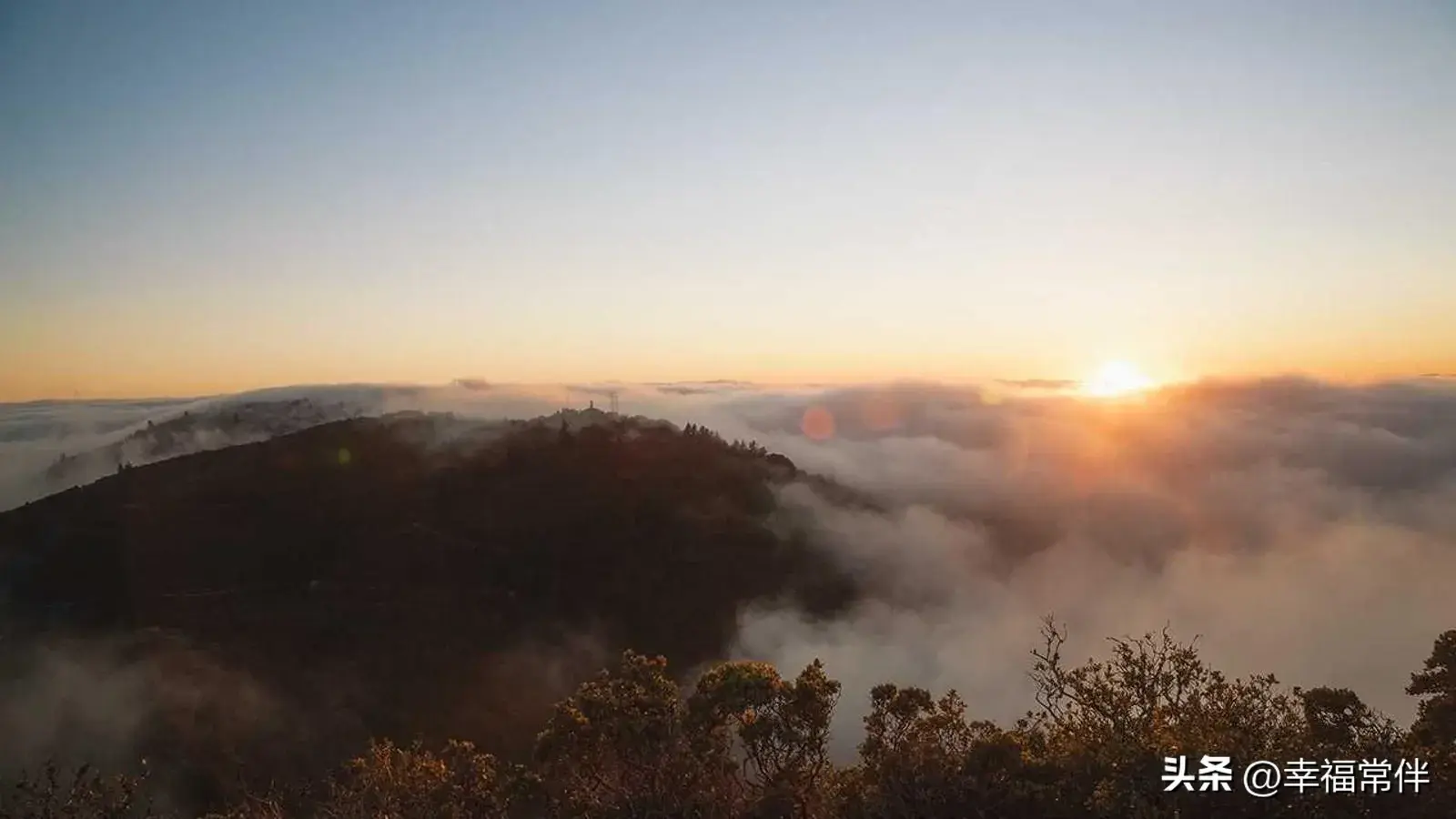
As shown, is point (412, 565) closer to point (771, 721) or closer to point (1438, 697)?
point (771, 721)

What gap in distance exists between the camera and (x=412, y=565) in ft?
375

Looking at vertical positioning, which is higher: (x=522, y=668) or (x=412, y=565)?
(x=412, y=565)

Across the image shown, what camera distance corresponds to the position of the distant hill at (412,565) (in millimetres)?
93125

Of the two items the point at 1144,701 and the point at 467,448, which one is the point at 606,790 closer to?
the point at 1144,701

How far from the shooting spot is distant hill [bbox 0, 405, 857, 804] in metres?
93.1

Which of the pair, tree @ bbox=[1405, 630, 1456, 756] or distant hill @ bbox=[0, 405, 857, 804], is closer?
tree @ bbox=[1405, 630, 1456, 756]

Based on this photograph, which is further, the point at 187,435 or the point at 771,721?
the point at 187,435

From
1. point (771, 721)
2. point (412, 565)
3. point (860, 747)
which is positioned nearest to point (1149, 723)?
point (860, 747)

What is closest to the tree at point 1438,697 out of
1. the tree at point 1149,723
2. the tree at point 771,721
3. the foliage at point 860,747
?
the foliage at point 860,747

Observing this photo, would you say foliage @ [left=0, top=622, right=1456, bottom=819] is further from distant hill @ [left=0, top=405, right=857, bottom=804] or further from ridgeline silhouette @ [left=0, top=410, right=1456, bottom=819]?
distant hill @ [left=0, top=405, right=857, bottom=804]

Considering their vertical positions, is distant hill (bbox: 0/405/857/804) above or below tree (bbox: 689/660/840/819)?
below

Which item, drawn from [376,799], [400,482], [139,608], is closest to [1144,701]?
[376,799]

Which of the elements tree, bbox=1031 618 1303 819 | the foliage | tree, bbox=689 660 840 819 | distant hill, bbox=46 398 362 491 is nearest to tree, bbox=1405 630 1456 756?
the foliage

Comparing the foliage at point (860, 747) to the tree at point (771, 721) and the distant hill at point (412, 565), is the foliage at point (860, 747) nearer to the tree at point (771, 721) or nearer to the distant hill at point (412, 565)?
the tree at point (771, 721)
